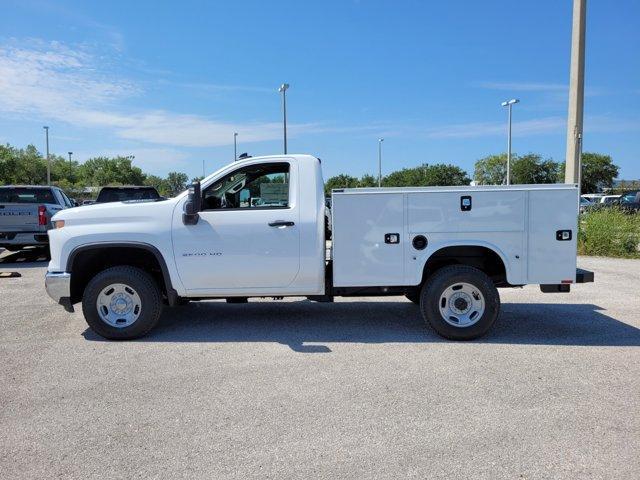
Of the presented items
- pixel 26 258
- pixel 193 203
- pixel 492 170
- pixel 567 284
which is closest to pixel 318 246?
pixel 193 203

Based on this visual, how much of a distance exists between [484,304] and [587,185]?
6074 cm

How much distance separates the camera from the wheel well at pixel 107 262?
243 inches

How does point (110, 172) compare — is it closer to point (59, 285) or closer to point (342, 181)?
point (342, 181)

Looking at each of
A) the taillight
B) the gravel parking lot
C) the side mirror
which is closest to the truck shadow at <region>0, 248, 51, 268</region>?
the taillight

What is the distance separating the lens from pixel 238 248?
240 inches

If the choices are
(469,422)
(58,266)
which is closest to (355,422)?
(469,422)

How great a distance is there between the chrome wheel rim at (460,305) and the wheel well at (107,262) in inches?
122

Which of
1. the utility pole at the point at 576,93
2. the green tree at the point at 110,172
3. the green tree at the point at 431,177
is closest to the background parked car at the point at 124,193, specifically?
the utility pole at the point at 576,93

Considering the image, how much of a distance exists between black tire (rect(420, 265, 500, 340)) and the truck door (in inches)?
60.5

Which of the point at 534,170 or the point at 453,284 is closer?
the point at 453,284

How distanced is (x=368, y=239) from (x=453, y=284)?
1.06 meters

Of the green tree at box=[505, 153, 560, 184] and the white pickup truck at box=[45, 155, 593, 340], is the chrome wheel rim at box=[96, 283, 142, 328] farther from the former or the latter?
the green tree at box=[505, 153, 560, 184]

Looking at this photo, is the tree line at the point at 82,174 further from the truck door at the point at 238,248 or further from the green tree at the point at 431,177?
the truck door at the point at 238,248

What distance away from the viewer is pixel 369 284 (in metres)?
6.14
